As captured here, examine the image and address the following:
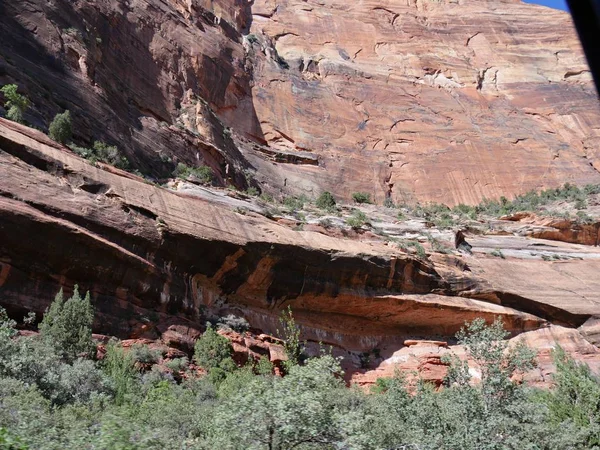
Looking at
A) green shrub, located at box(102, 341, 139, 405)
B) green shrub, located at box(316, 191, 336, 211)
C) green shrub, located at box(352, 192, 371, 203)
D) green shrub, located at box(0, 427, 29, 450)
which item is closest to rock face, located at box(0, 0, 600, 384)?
green shrub, located at box(352, 192, 371, 203)

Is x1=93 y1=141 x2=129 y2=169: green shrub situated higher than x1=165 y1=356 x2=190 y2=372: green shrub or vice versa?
x1=93 y1=141 x2=129 y2=169: green shrub

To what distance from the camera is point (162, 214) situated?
17.8 metres

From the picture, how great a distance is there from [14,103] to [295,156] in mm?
23326

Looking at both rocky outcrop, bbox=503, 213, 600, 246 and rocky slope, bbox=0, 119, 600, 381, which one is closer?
rocky slope, bbox=0, 119, 600, 381

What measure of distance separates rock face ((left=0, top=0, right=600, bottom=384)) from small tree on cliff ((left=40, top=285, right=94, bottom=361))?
120cm

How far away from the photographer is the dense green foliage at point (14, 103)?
745 inches

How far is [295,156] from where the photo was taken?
134 ft

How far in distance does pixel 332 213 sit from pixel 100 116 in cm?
1174

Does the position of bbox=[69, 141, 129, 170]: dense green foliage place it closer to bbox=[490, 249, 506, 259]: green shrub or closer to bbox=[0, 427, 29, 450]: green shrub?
bbox=[490, 249, 506, 259]: green shrub

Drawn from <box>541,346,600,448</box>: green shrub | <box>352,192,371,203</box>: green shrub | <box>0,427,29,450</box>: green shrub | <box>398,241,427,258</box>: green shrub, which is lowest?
<box>0,427,29,450</box>: green shrub

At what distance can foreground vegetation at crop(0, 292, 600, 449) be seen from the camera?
6008 millimetres

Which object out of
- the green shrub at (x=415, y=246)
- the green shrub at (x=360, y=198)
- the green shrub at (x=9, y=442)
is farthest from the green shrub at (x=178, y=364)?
the green shrub at (x=360, y=198)

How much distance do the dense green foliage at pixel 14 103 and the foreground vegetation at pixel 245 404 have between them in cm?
775

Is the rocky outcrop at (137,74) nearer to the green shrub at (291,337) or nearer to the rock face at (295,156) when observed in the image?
the rock face at (295,156)
